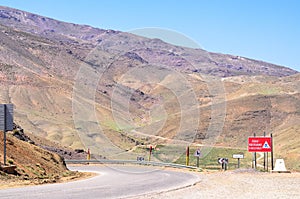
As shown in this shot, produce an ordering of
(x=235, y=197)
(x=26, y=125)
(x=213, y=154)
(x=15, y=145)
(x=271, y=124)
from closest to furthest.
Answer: (x=235, y=197)
(x=15, y=145)
(x=213, y=154)
(x=26, y=125)
(x=271, y=124)

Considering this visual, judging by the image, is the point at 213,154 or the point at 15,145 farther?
the point at 213,154

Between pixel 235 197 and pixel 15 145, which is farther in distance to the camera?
pixel 15 145

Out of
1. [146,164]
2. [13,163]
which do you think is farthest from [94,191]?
[146,164]

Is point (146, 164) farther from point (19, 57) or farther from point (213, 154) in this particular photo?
point (19, 57)

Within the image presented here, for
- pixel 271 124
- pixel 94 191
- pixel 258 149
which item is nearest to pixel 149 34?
pixel 94 191

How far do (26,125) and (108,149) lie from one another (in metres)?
54.9

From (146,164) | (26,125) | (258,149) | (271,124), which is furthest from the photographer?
(271,124)

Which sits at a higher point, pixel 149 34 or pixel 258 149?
pixel 149 34

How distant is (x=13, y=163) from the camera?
26.1 metres

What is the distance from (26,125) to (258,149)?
2783 inches

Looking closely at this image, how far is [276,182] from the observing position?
24.6 meters

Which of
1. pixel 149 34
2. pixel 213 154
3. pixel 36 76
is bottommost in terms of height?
pixel 213 154

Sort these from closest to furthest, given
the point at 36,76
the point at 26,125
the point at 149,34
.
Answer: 1. the point at 149,34
2. the point at 26,125
3. the point at 36,76

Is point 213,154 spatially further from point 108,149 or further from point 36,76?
point 36,76
